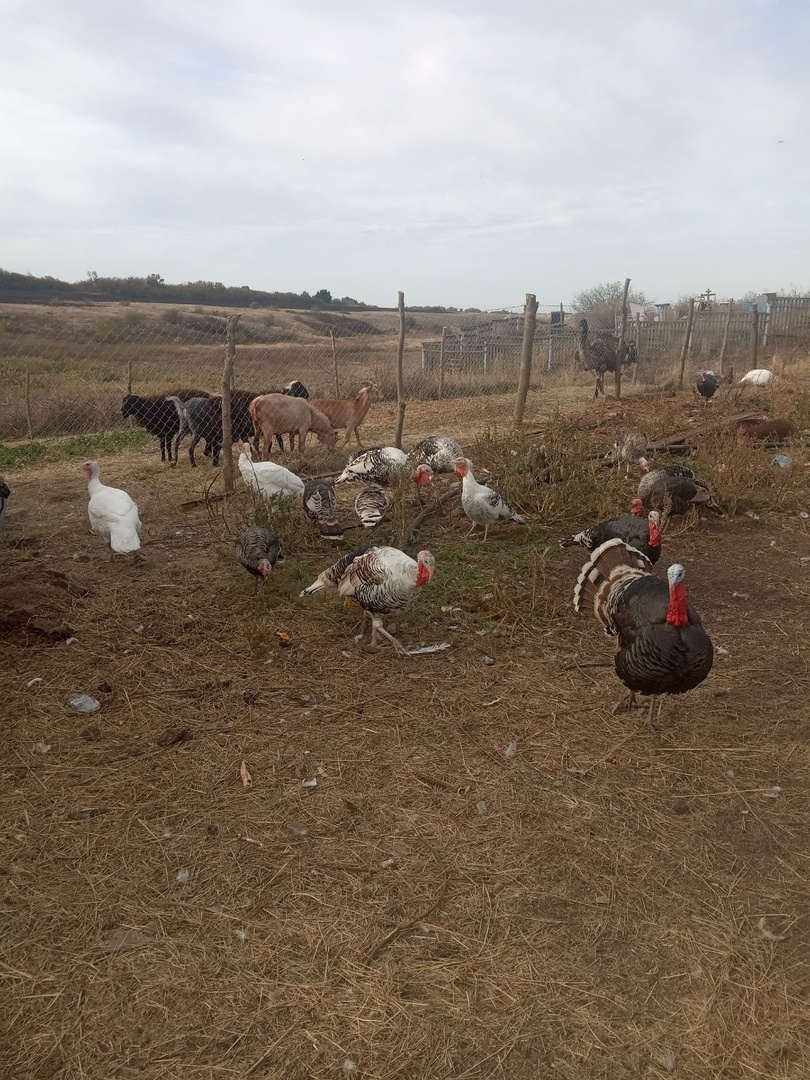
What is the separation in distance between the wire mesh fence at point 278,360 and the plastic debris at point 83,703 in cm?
1011

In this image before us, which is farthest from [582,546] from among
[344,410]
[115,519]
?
[344,410]

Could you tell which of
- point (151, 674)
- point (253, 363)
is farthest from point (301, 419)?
point (253, 363)

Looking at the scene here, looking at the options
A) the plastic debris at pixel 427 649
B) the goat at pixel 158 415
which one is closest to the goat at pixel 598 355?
the goat at pixel 158 415

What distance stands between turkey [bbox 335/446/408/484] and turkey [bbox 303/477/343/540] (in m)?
1.70

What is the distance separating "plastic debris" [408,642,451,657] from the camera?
490cm

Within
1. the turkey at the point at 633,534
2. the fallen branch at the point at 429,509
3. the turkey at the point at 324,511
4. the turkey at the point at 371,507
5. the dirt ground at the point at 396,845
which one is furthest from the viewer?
the fallen branch at the point at 429,509

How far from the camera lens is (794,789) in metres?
3.48

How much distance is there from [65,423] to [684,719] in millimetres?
13195

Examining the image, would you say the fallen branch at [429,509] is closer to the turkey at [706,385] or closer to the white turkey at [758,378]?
the turkey at [706,385]

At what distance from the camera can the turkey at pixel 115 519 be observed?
6.29 meters

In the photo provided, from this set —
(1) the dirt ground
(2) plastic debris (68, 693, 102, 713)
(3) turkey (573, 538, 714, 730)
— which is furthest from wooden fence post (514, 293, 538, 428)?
(2) plastic debris (68, 693, 102, 713)

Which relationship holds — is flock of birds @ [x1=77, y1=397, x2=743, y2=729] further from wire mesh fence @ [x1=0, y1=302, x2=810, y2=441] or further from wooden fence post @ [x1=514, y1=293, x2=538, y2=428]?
wire mesh fence @ [x1=0, y1=302, x2=810, y2=441]

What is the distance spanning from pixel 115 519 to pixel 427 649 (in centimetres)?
338

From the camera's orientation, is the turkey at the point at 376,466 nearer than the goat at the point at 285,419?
Yes
